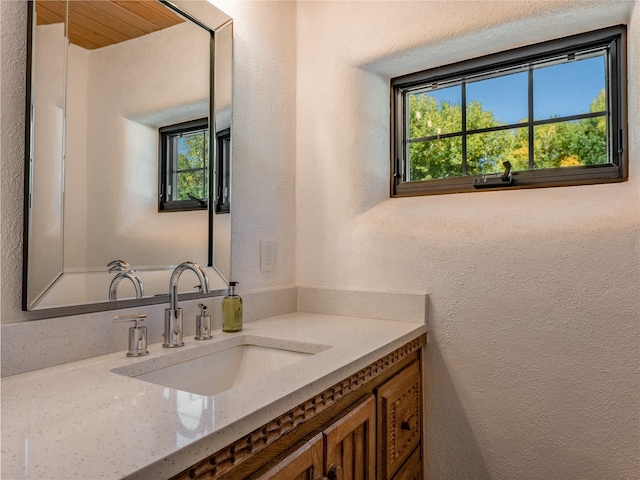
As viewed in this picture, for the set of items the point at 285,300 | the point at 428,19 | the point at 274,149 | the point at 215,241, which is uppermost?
the point at 428,19

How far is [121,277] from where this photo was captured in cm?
108

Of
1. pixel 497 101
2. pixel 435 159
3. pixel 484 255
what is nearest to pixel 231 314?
pixel 484 255

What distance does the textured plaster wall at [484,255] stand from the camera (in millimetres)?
1211

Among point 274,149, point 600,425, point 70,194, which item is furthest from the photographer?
point 274,149

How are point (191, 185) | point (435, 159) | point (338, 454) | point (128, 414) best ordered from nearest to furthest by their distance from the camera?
point (128, 414) < point (338, 454) < point (191, 185) < point (435, 159)

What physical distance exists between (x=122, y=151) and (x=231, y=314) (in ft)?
1.78

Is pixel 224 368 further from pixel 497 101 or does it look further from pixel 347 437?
pixel 497 101

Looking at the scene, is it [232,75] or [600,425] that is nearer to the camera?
[600,425]

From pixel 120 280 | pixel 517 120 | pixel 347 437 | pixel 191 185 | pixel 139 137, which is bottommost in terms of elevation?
pixel 347 437

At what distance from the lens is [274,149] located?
163 centimetres

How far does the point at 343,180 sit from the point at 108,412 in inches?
45.8

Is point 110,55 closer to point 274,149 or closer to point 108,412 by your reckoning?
point 274,149

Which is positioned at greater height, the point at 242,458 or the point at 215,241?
the point at 215,241

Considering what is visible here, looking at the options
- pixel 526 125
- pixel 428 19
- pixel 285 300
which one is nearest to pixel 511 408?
pixel 285 300
